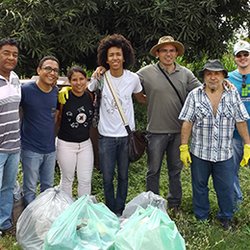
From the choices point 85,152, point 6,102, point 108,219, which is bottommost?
point 108,219

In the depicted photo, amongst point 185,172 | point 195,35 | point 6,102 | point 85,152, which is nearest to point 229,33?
point 195,35

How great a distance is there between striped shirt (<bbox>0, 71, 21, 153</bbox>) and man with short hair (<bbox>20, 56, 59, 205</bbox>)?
179 millimetres

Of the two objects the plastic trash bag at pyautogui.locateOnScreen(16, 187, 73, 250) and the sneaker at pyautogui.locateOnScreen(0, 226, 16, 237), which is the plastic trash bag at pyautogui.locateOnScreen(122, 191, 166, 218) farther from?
the sneaker at pyautogui.locateOnScreen(0, 226, 16, 237)

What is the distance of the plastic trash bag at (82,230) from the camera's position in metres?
3.31

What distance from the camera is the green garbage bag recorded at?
3189 millimetres

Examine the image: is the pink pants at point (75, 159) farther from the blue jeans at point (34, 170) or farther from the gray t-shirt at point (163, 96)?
the gray t-shirt at point (163, 96)

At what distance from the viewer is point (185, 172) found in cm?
646

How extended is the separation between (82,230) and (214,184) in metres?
1.66

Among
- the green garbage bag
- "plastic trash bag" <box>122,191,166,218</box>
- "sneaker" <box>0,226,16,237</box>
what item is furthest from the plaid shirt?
"sneaker" <box>0,226,16,237</box>

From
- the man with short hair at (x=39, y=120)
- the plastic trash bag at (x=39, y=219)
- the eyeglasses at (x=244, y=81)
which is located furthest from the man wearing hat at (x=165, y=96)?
the plastic trash bag at (x=39, y=219)

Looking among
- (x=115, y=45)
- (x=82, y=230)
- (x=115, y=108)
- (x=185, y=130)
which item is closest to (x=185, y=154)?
(x=185, y=130)

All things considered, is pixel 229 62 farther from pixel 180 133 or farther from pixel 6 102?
pixel 6 102

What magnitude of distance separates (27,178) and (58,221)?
97cm

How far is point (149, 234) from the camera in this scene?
3.22 m
